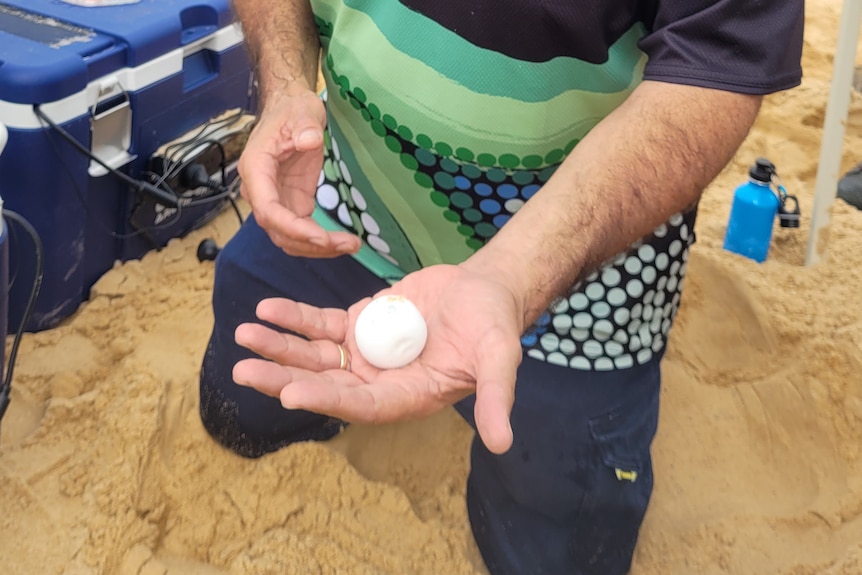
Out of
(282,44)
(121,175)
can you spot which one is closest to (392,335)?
(282,44)

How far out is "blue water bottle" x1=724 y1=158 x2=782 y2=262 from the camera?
79.7 inches

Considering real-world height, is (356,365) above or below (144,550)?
above

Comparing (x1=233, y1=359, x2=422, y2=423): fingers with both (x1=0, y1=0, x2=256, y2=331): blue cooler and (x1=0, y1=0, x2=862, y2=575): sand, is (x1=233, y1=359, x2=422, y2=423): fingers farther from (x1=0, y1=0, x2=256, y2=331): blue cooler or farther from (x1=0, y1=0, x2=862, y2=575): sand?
(x1=0, y1=0, x2=256, y2=331): blue cooler

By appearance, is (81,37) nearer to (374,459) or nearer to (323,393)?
(374,459)

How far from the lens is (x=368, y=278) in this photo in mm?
1517

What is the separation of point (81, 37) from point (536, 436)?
1124mm

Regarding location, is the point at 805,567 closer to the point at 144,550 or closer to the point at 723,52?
the point at 723,52

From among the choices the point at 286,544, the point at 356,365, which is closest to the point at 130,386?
the point at 286,544

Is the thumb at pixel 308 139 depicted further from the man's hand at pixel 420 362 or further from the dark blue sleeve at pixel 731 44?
the dark blue sleeve at pixel 731 44

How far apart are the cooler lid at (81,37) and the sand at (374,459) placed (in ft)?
1.67

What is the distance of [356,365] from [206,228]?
1.29 metres

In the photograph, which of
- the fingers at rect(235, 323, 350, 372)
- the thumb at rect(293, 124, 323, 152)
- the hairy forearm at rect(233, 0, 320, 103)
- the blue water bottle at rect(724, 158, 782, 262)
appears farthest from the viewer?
the blue water bottle at rect(724, 158, 782, 262)

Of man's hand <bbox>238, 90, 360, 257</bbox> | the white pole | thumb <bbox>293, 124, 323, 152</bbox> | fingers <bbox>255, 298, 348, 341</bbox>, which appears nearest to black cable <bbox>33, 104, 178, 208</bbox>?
man's hand <bbox>238, 90, 360, 257</bbox>

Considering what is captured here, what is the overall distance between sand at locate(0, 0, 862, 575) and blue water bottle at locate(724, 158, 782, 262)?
2.5 inches
